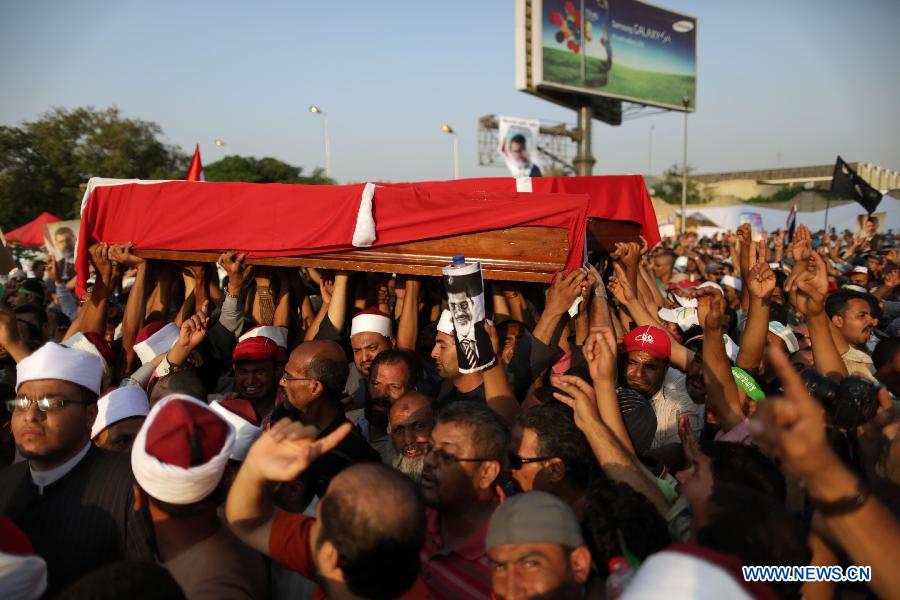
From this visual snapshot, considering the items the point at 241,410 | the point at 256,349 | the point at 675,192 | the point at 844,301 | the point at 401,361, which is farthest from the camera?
the point at 675,192

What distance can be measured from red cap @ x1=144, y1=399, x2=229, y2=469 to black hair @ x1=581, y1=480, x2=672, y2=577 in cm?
103

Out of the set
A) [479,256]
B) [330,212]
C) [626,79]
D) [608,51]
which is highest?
[608,51]

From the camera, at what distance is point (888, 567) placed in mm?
1402

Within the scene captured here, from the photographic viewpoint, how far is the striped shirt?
193 centimetres

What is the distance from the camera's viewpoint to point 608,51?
84.3 feet

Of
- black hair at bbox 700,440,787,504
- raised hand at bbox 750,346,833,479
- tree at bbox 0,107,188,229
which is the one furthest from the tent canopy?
raised hand at bbox 750,346,833,479

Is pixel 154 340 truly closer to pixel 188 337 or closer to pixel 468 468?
pixel 188 337

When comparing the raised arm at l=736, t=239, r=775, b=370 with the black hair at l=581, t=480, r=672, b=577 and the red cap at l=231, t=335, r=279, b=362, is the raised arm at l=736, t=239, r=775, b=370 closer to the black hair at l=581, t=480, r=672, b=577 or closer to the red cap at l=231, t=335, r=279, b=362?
the black hair at l=581, t=480, r=672, b=577

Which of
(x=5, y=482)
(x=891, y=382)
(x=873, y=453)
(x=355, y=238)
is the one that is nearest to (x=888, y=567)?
(x=873, y=453)

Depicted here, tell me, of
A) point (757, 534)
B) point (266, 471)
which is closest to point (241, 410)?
point (266, 471)

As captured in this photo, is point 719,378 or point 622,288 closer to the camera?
point 719,378

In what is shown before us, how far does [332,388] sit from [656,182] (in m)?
46.3

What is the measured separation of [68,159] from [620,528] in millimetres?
29690

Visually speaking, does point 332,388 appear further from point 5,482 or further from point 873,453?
point 873,453
